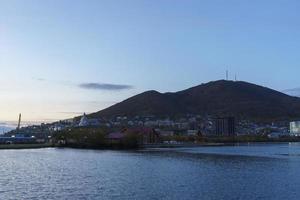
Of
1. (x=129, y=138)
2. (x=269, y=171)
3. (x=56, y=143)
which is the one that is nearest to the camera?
(x=269, y=171)

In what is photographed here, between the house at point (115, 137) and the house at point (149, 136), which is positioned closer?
the house at point (115, 137)

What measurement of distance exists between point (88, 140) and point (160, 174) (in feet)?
291

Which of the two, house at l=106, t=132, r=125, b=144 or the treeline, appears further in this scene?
house at l=106, t=132, r=125, b=144

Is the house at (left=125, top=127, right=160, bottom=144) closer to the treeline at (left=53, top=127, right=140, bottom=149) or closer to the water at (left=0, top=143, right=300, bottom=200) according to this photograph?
the treeline at (left=53, top=127, right=140, bottom=149)

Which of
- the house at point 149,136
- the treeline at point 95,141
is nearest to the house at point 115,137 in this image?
the treeline at point 95,141

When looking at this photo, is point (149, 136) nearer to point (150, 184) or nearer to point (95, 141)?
point (95, 141)

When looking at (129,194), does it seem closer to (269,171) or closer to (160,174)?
(160,174)

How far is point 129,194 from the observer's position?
36.6 metres

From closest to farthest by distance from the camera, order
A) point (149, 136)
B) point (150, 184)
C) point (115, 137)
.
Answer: point (150, 184) → point (115, 137) → point (149, 136)

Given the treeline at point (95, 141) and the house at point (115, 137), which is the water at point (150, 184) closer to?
the treeline at point (95, 141)

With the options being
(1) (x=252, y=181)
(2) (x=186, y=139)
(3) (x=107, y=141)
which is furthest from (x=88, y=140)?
(1) (x=252, y=181)

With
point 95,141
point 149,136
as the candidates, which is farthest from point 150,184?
point 149,136

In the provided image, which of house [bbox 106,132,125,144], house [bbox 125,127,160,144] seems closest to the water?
house [bbox 106,132,125,144]

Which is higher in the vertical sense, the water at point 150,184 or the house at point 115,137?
the house at point 115,137
